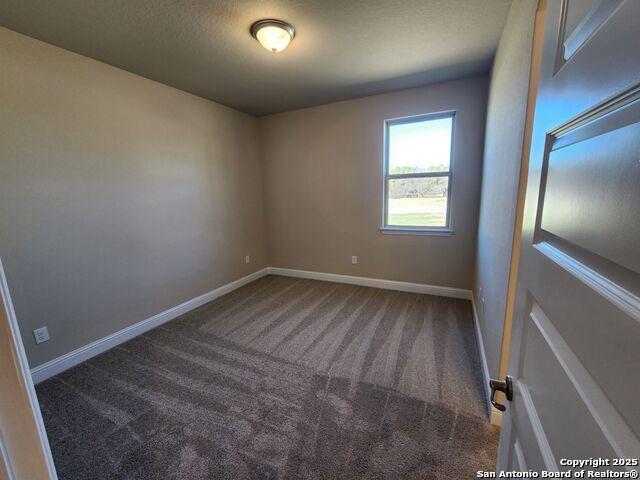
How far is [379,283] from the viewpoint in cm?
368

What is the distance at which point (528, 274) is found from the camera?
0.65m

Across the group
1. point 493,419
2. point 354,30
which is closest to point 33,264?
point 354,30

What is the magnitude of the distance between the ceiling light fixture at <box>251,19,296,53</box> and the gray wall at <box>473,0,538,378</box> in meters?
1.44

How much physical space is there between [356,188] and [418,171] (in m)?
0.82

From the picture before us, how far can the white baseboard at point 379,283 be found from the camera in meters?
3.28

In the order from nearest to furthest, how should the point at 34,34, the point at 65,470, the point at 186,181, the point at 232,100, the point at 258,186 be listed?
the point at 65,470 < the point at 34,34 < the point at 186,181 < the point at 232,100 < the point at 258,186

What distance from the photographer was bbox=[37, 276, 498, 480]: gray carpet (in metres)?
1.35

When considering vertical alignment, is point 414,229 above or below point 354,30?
below

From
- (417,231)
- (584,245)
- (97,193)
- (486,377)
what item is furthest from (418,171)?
(97,193)

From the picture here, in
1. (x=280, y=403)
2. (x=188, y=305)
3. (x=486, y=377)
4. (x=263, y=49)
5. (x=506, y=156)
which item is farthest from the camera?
(x=188, y=305)

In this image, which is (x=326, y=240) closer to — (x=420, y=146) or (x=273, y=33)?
(x=420, y=146)

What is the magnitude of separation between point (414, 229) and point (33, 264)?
3.73 m

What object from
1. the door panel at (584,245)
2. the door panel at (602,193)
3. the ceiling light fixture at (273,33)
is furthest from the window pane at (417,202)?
the door panel at (602,193)

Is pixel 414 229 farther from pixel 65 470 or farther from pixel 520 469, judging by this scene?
pixel 65 470
